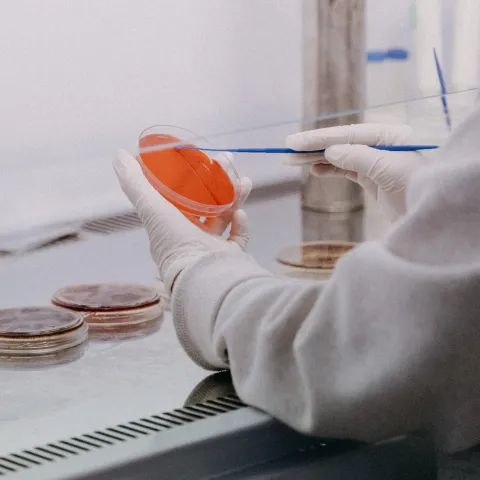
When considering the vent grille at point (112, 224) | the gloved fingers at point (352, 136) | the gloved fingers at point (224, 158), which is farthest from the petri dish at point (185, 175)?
the vent grille at point (112, 224)

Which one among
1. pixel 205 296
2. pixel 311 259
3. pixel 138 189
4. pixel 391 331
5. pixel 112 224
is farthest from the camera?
pixel 112 224

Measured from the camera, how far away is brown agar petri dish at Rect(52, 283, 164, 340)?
1.37 metres

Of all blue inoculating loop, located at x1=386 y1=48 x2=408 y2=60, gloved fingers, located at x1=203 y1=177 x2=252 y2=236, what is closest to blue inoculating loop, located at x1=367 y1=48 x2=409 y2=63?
blue inoculating loop, located at x1=386 y1=48 x2=408 y2=60

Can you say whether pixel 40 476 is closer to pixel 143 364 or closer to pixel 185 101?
pixel 143 364

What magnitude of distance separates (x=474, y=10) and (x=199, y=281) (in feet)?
4.34

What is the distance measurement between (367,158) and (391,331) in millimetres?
673

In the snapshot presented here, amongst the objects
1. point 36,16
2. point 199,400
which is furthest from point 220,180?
point 36,16

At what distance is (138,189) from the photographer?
1422mm

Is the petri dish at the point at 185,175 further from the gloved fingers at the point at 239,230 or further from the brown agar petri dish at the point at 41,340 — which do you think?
the brown agar petri dish at the point at 41,340

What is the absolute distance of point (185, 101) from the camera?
88.1 inches

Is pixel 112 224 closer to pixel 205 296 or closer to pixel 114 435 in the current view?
pixel 205 296

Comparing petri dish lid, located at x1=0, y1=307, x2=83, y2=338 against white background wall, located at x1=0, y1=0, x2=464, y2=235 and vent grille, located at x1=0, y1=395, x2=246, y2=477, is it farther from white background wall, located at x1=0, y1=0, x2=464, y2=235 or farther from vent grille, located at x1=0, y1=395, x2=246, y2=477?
white background wall, located at x1=0, y1=0, x2=464, y2=235

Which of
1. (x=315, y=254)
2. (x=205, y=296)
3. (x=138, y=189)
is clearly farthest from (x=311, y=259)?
(x=205, y=296)

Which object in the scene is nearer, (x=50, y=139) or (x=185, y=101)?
(x=50, y=139)
